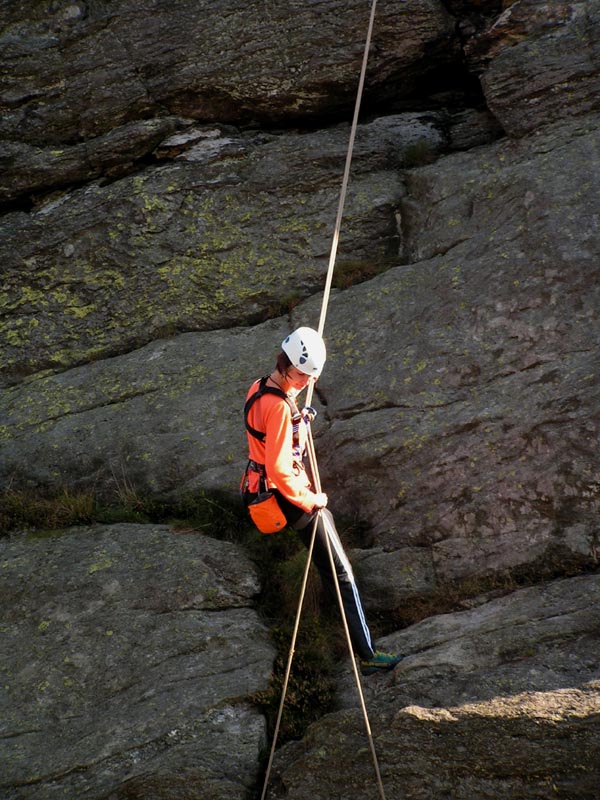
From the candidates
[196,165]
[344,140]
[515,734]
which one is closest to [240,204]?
[196,165]

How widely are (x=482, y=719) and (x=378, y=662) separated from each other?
130 cm

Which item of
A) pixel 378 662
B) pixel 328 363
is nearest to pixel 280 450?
pixel 378 662

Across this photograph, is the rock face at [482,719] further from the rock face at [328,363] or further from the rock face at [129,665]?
the rock face at [129,665]

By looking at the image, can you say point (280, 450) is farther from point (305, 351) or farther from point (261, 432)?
point (305, 351)

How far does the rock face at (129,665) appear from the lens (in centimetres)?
666

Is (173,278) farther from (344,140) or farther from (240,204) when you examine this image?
(344,140)

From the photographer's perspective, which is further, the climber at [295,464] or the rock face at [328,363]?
the climber at [295,464]

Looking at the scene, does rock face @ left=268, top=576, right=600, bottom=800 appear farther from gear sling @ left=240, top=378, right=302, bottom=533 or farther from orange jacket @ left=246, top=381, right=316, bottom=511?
orange jacket @ left=246, top=381, right=316, bottom=511

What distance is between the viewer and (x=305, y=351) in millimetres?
6844

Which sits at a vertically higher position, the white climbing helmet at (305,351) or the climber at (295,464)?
the white climbing helmet at (305,351)

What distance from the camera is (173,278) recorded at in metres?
11.8

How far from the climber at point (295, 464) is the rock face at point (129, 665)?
36.1 inches

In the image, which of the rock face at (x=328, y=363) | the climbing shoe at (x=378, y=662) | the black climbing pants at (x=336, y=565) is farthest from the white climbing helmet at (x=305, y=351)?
the climbing shoe at (x=378, y=662)

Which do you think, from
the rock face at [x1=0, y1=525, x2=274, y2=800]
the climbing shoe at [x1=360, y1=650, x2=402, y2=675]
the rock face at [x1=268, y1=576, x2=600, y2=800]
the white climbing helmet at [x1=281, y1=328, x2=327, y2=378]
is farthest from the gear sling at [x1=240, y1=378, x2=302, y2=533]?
the rock face at [x1=268, y1=576, x2=600, y2=800]
